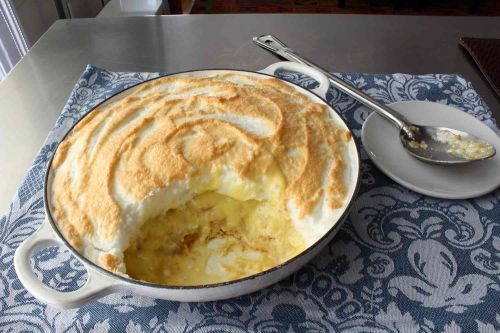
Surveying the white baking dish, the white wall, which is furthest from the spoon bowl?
the white wall

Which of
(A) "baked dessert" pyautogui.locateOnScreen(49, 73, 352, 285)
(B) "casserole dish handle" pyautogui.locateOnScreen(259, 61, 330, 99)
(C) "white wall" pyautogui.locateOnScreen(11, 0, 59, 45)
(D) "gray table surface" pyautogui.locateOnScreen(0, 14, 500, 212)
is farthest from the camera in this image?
(C) "white wall" pyautogui.locateOnScreen(11, 0, 59, 45)

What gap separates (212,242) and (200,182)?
145 mm

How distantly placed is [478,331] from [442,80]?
708 millimetres

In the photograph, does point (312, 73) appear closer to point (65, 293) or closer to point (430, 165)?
point (430, 165)

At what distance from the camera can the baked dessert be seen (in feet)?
2.40

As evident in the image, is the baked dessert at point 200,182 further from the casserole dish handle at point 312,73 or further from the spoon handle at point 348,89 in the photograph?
the spoon handle at point 348,89

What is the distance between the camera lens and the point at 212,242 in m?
0.87

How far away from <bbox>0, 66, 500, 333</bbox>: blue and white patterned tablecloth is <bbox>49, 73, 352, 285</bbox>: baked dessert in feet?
0.26

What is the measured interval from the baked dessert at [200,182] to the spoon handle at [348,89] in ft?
0.69

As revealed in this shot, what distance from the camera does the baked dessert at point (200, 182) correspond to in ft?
2.40

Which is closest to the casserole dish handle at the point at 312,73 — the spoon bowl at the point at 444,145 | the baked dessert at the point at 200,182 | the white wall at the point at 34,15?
the baked dessert at the point at 200,182

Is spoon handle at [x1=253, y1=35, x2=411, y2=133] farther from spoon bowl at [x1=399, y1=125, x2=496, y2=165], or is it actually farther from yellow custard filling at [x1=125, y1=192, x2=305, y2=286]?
yellow custard filling at [x1=125, y1=192, x2=305, y2=286]

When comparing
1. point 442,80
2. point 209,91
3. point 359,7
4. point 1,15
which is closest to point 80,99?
point 209,91

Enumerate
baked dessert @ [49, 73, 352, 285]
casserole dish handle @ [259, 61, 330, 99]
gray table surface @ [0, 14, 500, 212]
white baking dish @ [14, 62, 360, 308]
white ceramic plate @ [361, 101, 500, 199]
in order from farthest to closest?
gray table surface @ [0, 14, 500, 212] → casserole dish handle @ [259, 61, 330, 99] → white ceramic plate @ [361, 101, 500, 199] → baked dessert @ [49, 73, 352, 285] → white baking dish @ [14, 62, 360, 308]
